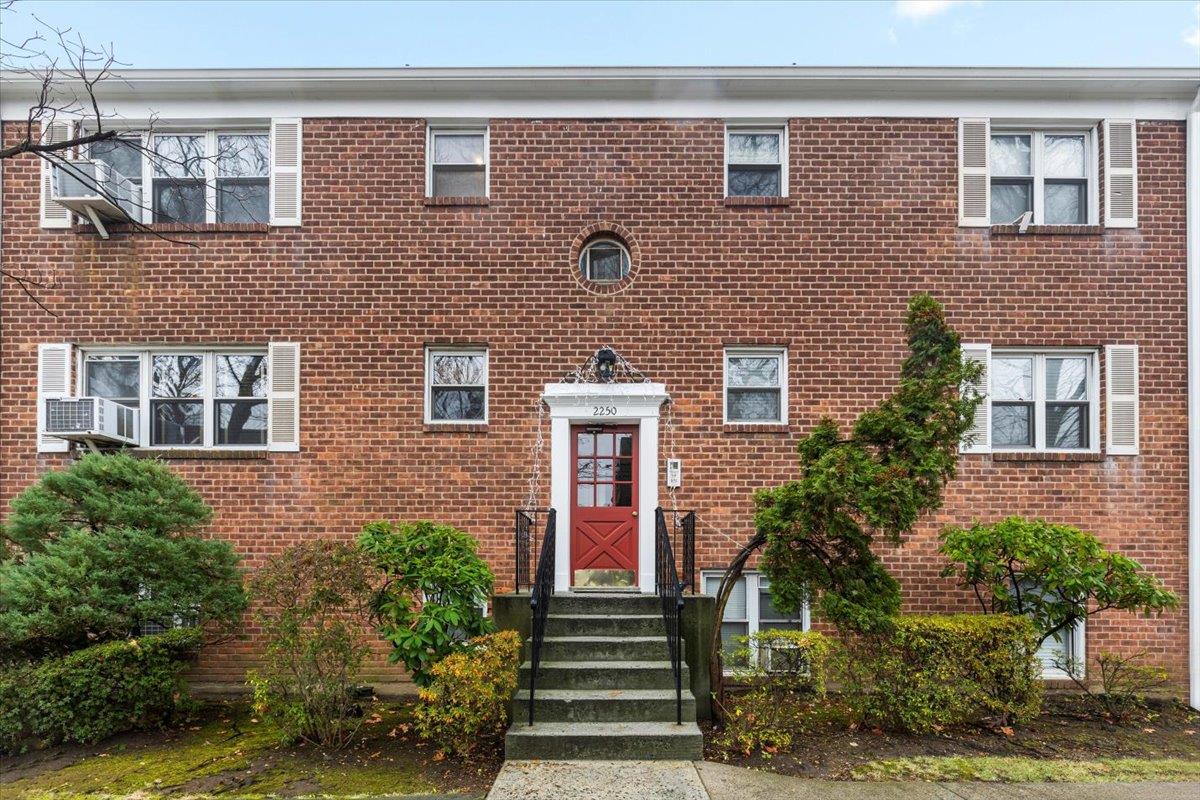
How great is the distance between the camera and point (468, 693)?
5.87 meters

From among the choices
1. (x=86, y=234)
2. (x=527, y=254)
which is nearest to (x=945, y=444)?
(x=527, y=254)

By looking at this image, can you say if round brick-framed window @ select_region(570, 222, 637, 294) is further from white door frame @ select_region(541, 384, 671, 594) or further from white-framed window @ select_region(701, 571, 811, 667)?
white-framed window @ select_region(701, 571, 811, 667)

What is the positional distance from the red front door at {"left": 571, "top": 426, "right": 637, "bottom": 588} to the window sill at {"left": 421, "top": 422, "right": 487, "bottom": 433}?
1126mm

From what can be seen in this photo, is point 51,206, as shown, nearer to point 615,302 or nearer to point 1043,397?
point 615,302

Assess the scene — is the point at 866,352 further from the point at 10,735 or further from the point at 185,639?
the point at 10,735

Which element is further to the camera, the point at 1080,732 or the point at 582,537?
the point at 582,537

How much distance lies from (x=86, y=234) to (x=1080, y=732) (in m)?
12.3

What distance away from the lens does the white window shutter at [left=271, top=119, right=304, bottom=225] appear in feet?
27.7

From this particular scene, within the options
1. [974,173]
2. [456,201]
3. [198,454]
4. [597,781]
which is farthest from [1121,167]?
[198,454]

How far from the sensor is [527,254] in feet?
27.7

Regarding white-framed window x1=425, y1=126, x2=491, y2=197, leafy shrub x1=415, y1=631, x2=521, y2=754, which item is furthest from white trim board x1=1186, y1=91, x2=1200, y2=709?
white-framed window x1=425, y1=126, x2=491, y2=197

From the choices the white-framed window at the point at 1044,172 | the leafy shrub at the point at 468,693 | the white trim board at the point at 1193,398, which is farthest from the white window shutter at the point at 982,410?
the leafy shrub at the point at 468,693

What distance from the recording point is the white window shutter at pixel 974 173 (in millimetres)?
8398

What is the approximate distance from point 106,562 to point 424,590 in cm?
324
